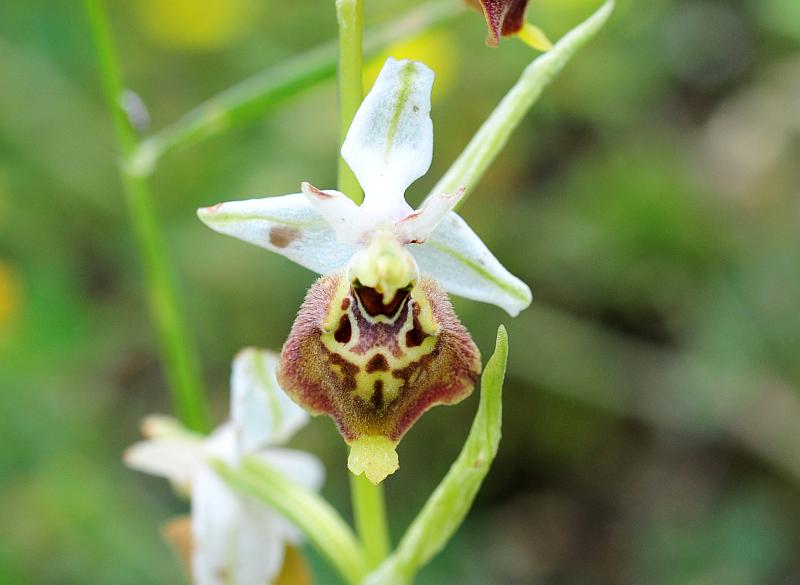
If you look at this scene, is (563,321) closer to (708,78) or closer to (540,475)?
(540,475)

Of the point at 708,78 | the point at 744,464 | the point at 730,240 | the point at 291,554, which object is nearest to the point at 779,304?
the point at 730,240

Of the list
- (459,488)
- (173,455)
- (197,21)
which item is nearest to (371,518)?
(459,488)

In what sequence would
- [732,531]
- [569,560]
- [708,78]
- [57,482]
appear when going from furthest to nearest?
[708,78] → [569,560] → [732,531] → [57,482]

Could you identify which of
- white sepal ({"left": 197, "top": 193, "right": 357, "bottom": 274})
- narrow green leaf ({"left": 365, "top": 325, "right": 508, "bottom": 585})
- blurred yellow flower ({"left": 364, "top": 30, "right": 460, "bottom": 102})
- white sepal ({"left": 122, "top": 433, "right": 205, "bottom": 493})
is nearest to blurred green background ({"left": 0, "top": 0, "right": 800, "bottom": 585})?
blurred yellow flower ({"left": 364, "top": 30, "right": 460, "bottom": 102})

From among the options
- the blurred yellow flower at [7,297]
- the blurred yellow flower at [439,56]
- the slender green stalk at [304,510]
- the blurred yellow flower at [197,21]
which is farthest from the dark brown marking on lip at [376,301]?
the blurred yellow flower at [197,21]

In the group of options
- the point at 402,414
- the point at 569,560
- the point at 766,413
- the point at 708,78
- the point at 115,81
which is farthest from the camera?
the point at 708,78

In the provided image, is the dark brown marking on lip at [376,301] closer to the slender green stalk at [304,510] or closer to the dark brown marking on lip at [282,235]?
the dark brown marking on lip at [282,235]

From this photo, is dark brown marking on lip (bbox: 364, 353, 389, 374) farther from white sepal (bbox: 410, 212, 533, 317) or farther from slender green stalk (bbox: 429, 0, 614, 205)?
slender green stalk (bbox: 429, 0, 614, 205)
